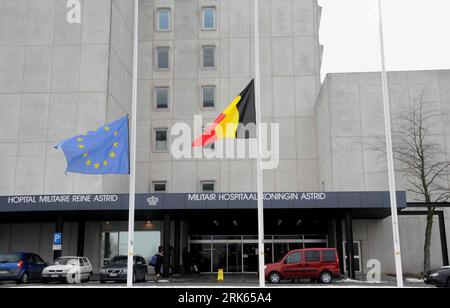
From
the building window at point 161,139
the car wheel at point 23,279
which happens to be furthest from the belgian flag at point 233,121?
the building window at point 161,139

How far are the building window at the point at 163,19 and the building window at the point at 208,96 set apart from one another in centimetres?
629

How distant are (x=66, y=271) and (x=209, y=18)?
82.3 ft

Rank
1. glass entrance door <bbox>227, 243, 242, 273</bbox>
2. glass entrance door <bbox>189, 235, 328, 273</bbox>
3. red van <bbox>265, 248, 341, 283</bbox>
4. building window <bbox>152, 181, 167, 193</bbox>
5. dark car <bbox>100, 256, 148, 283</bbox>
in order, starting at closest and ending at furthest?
dark car <bbox>100, 256, 148, 283</bbox>
red van <bbox>265, 248, 341, 283</bbox>
glass entrance door <bbox>189, 235, 328, 273</bbox>
glass entrance door <bbox>227, 243, 242, 273</bbox>
building window <bbox>152, 181, 167, 193</bbox>

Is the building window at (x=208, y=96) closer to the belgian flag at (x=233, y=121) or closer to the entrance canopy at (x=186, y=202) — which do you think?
the entrance canopy at (x=186, y=202)

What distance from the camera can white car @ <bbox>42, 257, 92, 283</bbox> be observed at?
25500 millimetres

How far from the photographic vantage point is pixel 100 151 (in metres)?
15.8

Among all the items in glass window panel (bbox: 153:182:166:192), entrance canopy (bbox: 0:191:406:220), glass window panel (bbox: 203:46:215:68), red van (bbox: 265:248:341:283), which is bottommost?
red van (bbox: 265:248:341:283)

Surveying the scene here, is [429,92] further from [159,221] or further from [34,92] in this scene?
[34,92]

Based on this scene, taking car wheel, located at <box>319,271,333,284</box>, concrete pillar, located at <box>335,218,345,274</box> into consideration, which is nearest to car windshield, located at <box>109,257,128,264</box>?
car wheel, located at <box>319,271,333,284</box>

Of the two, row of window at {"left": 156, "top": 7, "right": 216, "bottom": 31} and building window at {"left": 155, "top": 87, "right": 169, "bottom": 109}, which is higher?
row of window at {"left": 156, "top": 7, "right": 216, "bottom": 31}

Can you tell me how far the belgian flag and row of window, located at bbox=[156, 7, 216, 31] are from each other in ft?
90.0

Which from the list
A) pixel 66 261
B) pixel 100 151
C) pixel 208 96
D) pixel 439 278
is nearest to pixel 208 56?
pixel 208 96

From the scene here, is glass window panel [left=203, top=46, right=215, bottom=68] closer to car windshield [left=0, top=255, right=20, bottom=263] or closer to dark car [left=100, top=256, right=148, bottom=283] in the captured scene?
dark car [left=100, top=256, right=148, bottom=283]

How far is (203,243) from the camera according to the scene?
37469 mm
